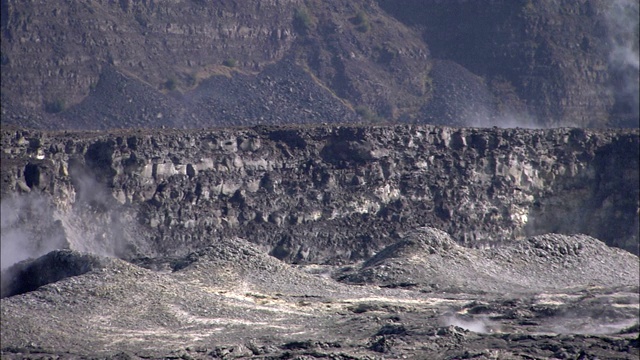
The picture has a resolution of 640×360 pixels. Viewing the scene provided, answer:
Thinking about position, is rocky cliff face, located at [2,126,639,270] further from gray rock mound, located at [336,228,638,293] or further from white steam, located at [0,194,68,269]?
gray rock mound, located at [336,228,638,293]

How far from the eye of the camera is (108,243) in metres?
54.7

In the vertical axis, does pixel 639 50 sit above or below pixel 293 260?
above

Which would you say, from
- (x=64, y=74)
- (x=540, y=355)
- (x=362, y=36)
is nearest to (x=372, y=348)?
(x=540, y=355)

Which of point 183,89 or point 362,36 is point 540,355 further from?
point 362,36

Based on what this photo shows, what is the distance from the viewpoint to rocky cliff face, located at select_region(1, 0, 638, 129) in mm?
72188

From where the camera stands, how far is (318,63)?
8331cm

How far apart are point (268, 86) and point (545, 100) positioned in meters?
17.6

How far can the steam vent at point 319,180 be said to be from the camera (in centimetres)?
3788

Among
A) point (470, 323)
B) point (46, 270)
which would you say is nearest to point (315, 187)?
point (46, 270)

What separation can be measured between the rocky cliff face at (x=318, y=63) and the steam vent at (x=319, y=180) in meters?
0.14

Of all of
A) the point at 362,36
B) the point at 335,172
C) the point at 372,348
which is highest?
the point at 362,36

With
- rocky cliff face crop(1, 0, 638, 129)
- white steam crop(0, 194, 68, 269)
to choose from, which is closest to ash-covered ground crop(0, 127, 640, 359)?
white steam crop(0, 194, 68, 269)

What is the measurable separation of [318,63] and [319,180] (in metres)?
23.8

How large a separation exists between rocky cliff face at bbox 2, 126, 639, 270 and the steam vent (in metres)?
0.09
